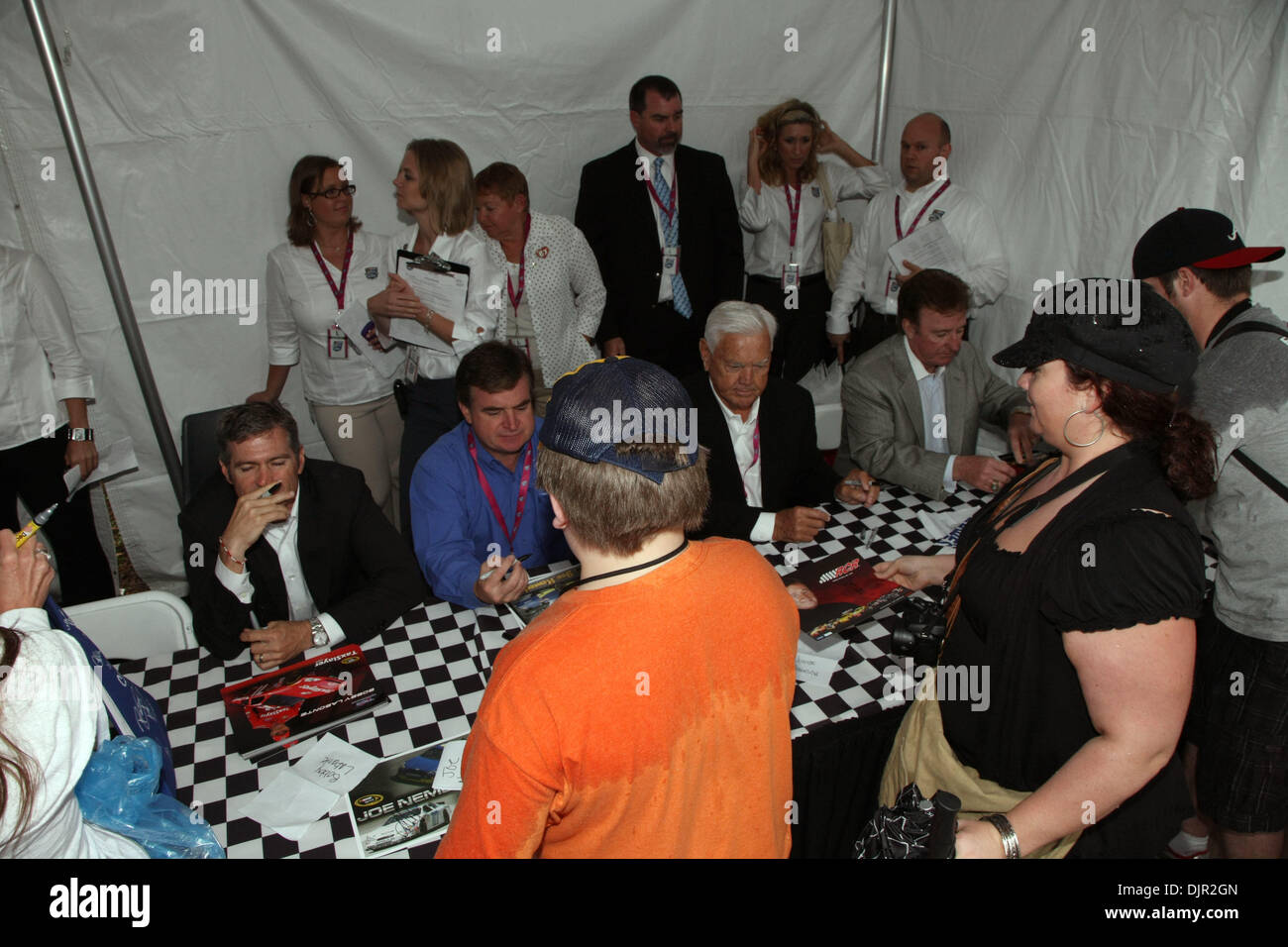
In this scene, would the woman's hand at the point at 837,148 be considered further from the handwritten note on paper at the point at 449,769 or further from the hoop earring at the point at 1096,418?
the handwritten note on paper at the point at 449,769

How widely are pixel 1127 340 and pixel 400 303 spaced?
2.82m

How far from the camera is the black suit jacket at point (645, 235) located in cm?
413

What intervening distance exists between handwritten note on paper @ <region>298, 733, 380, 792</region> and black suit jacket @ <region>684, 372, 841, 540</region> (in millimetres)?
1449

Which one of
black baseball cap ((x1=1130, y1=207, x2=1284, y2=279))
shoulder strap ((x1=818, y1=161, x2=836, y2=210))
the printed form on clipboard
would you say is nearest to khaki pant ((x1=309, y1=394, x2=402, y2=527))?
the printed form on clipboard

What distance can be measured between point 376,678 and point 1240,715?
225 centimetres

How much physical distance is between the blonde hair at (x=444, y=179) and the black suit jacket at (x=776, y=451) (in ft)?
4.37

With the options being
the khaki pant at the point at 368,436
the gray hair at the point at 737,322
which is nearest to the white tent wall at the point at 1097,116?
the gray hair at the point at 737,322

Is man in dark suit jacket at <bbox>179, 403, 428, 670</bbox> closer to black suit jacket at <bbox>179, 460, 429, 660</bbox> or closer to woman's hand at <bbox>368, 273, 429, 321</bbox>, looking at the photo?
black suit jacket at <bbox>179, 460, 429, 660</bbox>

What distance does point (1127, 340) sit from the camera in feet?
5.00

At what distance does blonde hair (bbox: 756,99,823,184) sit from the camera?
4223 mm

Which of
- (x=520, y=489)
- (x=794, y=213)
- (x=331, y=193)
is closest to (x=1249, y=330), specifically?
(x=520, y=489)

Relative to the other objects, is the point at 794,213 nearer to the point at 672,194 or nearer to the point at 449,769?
the point at 672,194
